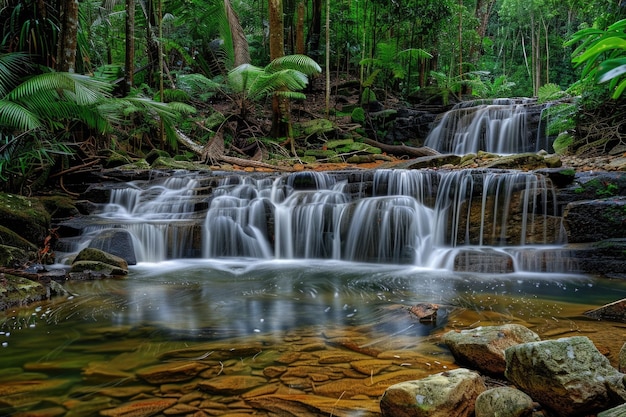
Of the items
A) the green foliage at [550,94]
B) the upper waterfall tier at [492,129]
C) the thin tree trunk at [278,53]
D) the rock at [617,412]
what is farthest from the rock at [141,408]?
the green foliage at [550,94]

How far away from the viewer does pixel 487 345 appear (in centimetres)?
248

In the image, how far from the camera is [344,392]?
91.0 inches

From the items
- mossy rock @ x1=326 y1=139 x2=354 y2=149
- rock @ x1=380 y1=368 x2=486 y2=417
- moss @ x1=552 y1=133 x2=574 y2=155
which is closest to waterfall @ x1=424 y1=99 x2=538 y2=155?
moss @ x1=552 y1=133 x2=574 y2=155

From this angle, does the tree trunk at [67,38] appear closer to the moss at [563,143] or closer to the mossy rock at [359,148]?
the mossy rock at [359,148]

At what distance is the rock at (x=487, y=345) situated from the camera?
95.7 inches

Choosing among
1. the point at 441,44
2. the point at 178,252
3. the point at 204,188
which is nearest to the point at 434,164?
the point at 204,188

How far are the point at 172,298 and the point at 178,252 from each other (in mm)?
2797

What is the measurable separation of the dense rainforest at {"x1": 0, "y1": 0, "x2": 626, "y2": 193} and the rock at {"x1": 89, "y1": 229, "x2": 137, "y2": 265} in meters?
1.51

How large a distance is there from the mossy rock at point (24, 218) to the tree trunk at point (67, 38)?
2510 millimetres

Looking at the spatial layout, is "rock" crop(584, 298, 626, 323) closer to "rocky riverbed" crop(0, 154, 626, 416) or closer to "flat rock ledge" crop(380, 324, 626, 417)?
"rocky riverbed" crop(0, 154, 626, 416)

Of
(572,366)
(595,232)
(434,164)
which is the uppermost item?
(434,164)

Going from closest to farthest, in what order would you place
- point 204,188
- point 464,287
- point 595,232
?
point 464,287 → point 595,232 → point 204,188

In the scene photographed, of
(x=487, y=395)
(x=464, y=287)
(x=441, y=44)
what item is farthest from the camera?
(x=441, y=44)

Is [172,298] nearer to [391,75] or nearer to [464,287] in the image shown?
[464,287]
